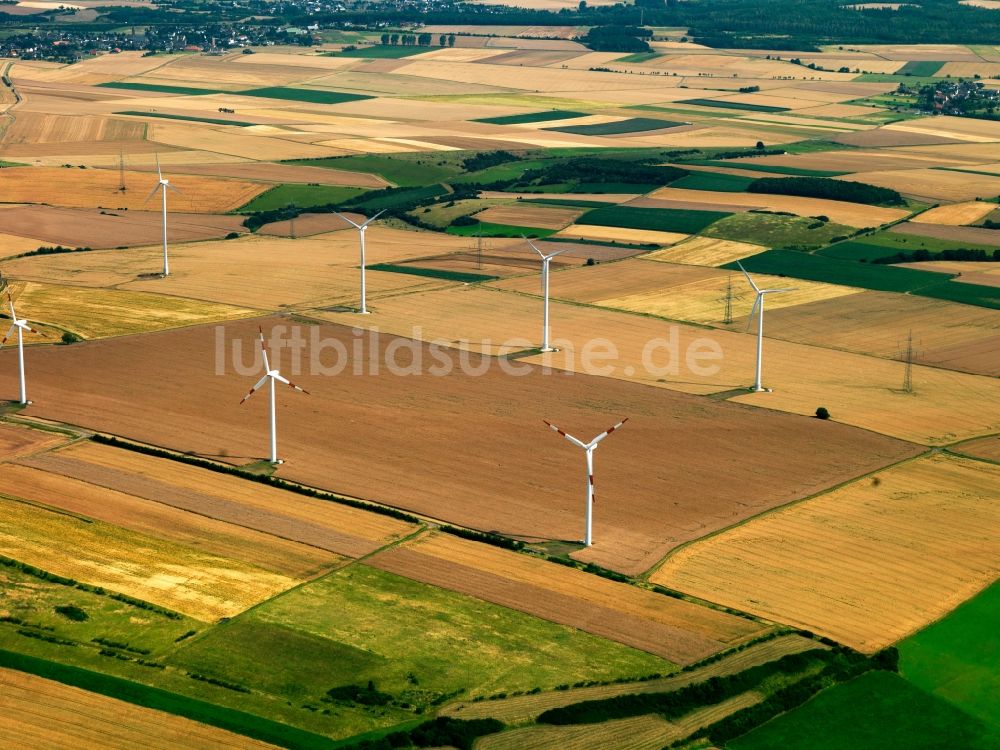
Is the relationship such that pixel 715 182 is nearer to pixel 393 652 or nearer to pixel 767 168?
pixel 767 168

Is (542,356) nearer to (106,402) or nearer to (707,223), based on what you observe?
(106,402)

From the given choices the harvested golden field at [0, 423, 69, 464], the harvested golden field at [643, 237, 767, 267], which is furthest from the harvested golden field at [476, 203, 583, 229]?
the harvested golden field at [0, 423, 69, 464]

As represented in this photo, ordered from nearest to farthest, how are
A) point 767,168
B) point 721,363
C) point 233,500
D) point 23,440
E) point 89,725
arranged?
point 89,725 → point 233,500 → point 23,440 → point 721,363 → point 767,168

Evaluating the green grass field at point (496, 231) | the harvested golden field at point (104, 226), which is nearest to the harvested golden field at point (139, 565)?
the harvested golden field at point (104, 226)

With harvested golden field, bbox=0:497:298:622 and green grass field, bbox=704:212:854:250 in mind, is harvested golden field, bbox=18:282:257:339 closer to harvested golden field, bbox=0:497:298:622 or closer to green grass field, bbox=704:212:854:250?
harvested golden field, bbox=0:497:298:622

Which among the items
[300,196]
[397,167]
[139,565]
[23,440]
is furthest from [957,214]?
Result: [139,565]
